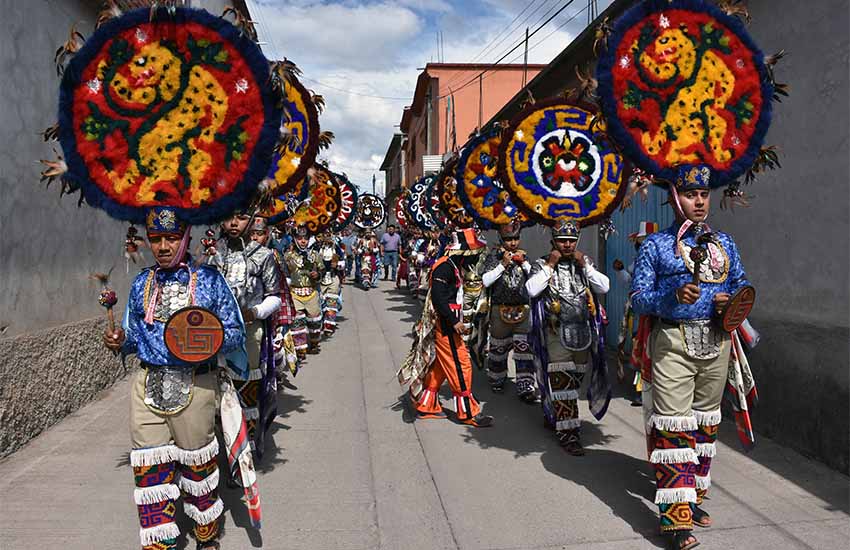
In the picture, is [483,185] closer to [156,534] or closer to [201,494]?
[201,494]

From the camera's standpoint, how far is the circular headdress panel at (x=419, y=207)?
15.6m

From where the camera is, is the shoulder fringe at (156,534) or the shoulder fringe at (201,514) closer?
the shoulder fringe at (156,534)

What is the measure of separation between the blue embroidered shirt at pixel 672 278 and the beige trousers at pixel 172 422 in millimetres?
2564

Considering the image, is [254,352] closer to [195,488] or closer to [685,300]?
[195,488]

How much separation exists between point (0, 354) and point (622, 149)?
481 centimetres

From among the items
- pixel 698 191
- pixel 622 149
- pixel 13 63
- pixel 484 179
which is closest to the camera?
pixel 698 191

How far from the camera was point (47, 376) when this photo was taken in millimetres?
5492

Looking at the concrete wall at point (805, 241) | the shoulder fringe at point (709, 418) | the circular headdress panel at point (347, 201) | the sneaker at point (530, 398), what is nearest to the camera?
the shoulder fringe at point (709, 418)

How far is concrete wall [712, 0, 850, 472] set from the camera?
4613mm

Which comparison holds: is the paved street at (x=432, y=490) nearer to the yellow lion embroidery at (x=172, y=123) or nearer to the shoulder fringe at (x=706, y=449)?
the shoulder fringe at (x=706, y=449)

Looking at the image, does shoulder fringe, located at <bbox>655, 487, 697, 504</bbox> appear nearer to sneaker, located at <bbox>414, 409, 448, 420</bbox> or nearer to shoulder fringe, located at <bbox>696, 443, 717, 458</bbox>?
shoulder fringe, located at <bbox>696, 443, 717, 458</bbox>

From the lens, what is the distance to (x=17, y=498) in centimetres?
412

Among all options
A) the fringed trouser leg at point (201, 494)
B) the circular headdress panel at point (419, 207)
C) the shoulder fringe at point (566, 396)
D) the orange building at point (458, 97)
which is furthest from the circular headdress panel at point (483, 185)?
the orange building at point (458, 97)

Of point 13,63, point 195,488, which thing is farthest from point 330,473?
point 13,63
